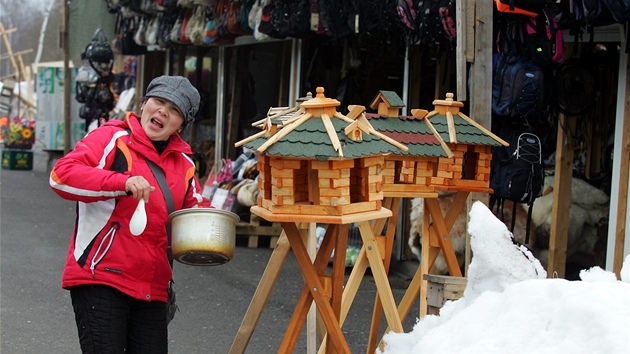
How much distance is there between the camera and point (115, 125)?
13.6 ft

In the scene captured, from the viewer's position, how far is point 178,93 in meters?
4.10

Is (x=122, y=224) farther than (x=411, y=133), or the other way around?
(x=411, y=133)

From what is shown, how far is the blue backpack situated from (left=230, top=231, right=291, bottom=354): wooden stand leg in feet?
8.12

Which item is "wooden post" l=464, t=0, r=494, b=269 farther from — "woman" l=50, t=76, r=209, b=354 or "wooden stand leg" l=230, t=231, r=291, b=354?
"woman" l=50, t=76, r=209, b=354

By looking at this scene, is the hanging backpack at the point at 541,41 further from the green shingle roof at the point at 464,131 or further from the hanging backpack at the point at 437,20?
the green shingle roof at the point at 464,131

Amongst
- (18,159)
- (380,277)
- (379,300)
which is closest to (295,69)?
(379,300)

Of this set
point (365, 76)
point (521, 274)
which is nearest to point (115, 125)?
point (521, 274)

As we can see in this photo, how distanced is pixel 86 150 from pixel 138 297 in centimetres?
67

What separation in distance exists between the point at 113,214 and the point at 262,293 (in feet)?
2.80

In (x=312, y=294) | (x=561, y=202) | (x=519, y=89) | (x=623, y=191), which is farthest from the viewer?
(x=561, y=202)

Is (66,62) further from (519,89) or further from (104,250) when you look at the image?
(104,250)

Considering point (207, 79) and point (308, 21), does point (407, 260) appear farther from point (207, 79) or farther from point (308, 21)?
point (207, 79)

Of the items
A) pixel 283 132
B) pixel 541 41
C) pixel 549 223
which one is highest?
pixel 541 41

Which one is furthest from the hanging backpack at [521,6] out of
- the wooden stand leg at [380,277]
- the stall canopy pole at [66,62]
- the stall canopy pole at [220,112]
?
the stall canopy pole at [66,62]
